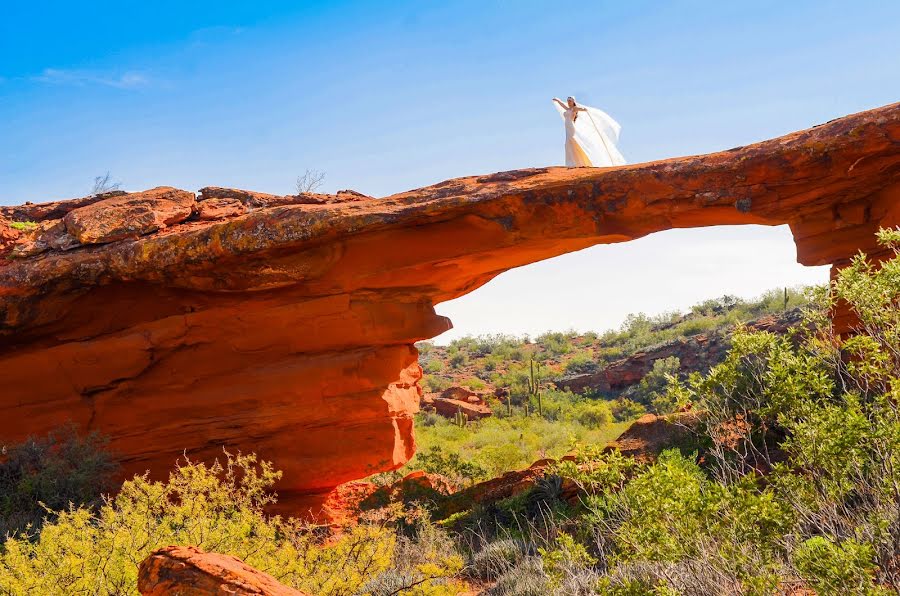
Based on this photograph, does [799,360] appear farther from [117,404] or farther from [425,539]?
[117,404]

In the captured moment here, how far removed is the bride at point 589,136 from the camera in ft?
37.1

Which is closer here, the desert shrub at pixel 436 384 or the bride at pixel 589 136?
the bride at pixel 589 136

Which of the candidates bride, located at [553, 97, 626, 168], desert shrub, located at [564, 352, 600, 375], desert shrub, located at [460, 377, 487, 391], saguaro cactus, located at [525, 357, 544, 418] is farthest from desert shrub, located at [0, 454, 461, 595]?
desert shrub, located at [564, 352, 600, 375]

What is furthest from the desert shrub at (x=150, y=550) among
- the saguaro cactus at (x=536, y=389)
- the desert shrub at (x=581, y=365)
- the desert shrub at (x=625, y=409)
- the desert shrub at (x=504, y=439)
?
the desert shrub at (x=581, y=365)

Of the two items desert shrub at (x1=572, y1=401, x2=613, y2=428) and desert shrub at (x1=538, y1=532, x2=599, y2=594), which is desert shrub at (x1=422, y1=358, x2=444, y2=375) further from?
desert shrub at (x1=538, y1=532, x2=599, y2=594)

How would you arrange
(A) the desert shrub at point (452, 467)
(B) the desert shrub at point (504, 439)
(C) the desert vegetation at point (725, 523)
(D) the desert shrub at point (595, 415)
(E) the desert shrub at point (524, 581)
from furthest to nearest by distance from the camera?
(D) the desert shrub at point (595, 415), (B) the desert shrub at point (504, 439), (A) the desert shrub at point (452, 467), (E) the desert shrub at point (524, 581), (C) the desert vegetation at point (725, 523)

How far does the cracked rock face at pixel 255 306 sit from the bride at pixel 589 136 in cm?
167

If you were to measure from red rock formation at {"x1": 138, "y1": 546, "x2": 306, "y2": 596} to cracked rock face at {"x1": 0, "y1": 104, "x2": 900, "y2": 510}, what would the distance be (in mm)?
6137

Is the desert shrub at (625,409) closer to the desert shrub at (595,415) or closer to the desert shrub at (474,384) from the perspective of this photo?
the desert shrub at (595,415)

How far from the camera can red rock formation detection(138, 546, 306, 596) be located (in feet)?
13.1

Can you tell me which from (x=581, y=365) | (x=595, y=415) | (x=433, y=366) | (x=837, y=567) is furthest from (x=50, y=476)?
(x=433, y=366)

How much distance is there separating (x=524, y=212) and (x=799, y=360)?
188 inches

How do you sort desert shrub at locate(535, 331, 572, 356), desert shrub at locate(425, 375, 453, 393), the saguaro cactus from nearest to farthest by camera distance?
the saguaro cactus < desert shrub at locate(425, 375, 453, 393) < desert shrub at locate(535, 331, 572, 356)

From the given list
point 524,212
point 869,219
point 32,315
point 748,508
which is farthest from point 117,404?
point 869,219
